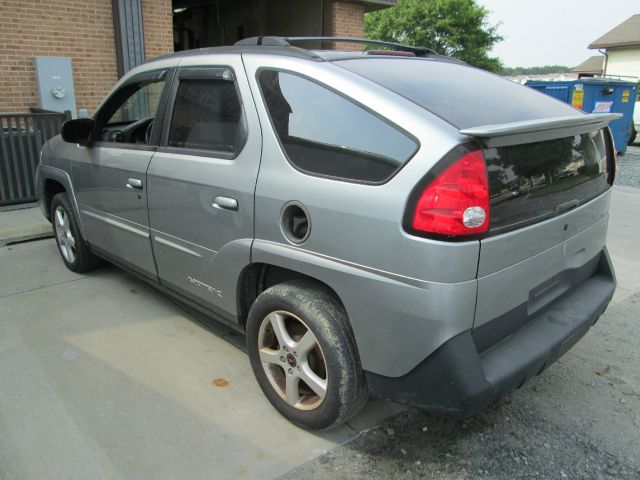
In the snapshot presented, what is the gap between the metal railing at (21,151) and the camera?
6.54 meters

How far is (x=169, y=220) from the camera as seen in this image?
10.6 feet

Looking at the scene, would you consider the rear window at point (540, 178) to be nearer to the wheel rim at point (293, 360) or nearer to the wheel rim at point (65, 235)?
the wheel rim at point (293, 360)

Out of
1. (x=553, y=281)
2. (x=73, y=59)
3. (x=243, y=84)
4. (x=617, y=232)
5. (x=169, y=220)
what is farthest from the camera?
(x=73, y=59)

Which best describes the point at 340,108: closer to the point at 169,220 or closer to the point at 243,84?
the point at 243,84

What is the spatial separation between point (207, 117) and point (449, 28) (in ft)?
109

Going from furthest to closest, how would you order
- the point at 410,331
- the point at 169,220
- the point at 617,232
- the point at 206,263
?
the point at 617,232 → the point at 169,220 → the point at 206,263 → the point at 410,331

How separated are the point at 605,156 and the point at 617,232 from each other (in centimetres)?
402

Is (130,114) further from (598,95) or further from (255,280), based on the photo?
(598,95)

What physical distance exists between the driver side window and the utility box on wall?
186 inches

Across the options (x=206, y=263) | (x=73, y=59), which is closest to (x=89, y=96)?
(x=73, y=59)

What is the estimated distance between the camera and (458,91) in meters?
2.57

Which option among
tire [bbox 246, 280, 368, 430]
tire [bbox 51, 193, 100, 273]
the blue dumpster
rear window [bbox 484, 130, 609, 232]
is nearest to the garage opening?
the blue dumpster

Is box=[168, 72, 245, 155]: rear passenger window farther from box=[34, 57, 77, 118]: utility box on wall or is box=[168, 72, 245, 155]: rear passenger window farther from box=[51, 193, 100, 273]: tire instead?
box=[34, 57, 77, 118]: utility box on wall

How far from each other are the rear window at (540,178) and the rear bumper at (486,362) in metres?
0.44
